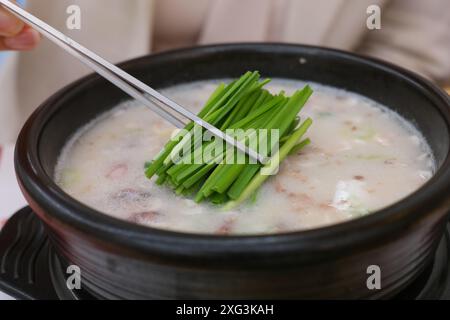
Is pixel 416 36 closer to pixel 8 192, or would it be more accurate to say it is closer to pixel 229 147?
pixel 229 147

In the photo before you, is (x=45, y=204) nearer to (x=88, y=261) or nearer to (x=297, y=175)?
(x=88, y=261)

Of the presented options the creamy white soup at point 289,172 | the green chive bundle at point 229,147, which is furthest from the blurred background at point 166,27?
the green chive bundle at point 229,147

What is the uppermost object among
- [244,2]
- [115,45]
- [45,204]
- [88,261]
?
[244,2]

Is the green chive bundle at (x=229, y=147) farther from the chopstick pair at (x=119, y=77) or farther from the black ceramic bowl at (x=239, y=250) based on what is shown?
the black ceramic bowl at (x=239, y=250)

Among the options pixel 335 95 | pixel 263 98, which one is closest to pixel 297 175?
pixel 263 98

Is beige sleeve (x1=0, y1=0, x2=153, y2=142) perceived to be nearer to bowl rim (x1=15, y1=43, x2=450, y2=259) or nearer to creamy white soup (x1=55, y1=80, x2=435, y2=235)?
creamy white soup (x1=55, y1=80, x2=435, y2=235)

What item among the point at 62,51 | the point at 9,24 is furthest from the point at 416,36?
the point at 9,24
